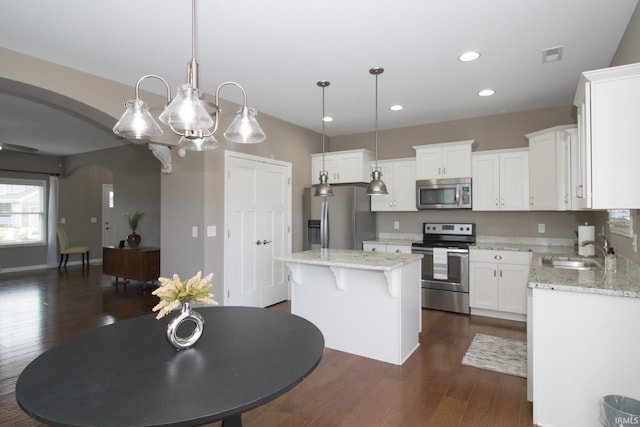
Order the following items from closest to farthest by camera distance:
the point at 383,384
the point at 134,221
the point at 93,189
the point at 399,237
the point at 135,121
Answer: the point at 135,121, the point at 383,384, the point at 399,237, the point at 134,221, the point at 93,189

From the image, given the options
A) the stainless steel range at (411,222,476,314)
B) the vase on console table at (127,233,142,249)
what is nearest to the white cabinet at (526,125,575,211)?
the stainless steel range at (411,222,476,314)

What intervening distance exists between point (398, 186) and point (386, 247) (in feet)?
3.14

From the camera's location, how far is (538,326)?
2123 mm

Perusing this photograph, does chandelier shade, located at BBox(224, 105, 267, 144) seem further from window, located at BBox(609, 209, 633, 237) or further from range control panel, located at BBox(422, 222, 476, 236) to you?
range control panel, located at BBox(422, 222, 476, 236)

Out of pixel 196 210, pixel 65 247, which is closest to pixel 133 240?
pixel 196 210

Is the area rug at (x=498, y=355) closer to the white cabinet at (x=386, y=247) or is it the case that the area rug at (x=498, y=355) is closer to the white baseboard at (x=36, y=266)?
the white cabinet at (x=386, y=247)

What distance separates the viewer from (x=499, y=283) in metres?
4.20

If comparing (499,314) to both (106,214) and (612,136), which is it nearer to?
(612,136)

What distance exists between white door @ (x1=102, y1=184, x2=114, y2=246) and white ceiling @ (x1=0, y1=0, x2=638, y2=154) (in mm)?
6936

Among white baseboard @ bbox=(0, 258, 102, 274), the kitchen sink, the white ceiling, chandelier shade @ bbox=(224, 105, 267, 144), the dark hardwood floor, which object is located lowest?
the dark hardwood floor

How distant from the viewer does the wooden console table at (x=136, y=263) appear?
18.6ft

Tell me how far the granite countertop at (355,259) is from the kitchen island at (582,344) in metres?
1.02

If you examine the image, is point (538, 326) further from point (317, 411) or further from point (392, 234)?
point (392, 234)

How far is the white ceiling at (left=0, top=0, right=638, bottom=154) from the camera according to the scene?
226cm
